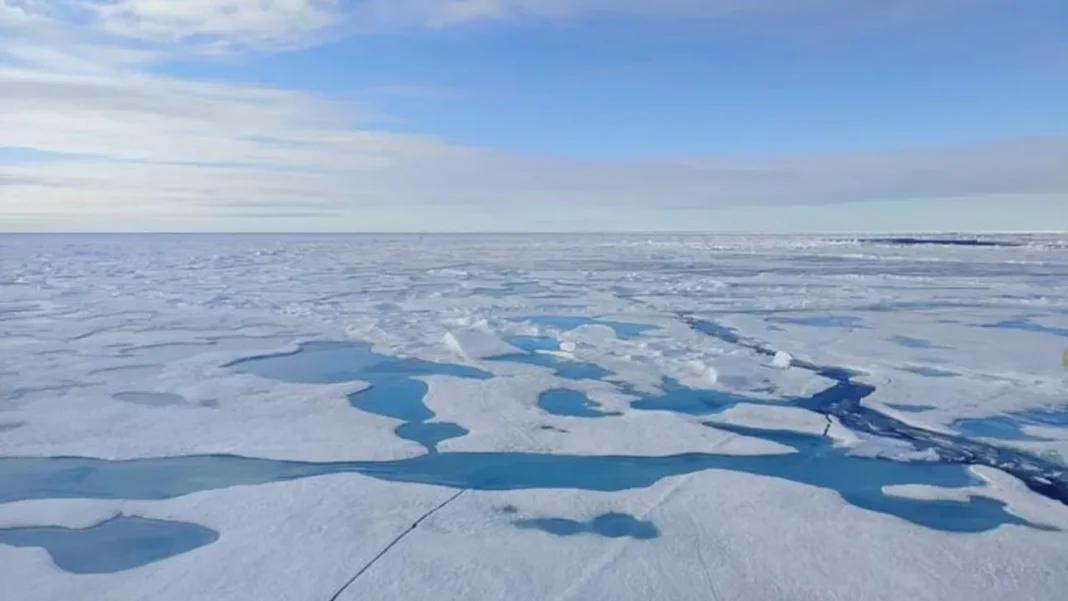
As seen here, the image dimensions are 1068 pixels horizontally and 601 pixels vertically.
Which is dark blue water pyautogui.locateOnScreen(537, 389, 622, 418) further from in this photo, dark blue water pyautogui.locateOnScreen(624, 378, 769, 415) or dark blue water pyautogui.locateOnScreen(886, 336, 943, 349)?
dark blue water pyautogui.locateOnScreen(886, 336, 943, 349)

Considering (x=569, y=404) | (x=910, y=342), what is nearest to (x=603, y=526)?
(x=569, y=404)

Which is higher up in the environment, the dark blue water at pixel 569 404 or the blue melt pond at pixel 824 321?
the blue melt pond at pixel 824 321

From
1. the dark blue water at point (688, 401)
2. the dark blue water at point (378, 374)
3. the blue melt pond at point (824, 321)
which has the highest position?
the blue melt pond at point (824, 321)

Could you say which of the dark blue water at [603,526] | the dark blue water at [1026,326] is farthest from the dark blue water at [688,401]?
the dark blue water at [1026,326]

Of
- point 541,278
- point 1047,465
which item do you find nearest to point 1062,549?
point 1047,465

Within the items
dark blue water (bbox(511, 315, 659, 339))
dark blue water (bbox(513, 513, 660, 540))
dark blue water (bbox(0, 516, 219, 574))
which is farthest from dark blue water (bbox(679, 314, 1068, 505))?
dark blue water (bbox(0, 516, 219, 574))

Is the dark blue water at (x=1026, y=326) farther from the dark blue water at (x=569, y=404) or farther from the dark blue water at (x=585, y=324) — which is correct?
the dark blue water at (x=569, y=404)

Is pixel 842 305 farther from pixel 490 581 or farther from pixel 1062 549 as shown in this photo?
pixel 490 581
